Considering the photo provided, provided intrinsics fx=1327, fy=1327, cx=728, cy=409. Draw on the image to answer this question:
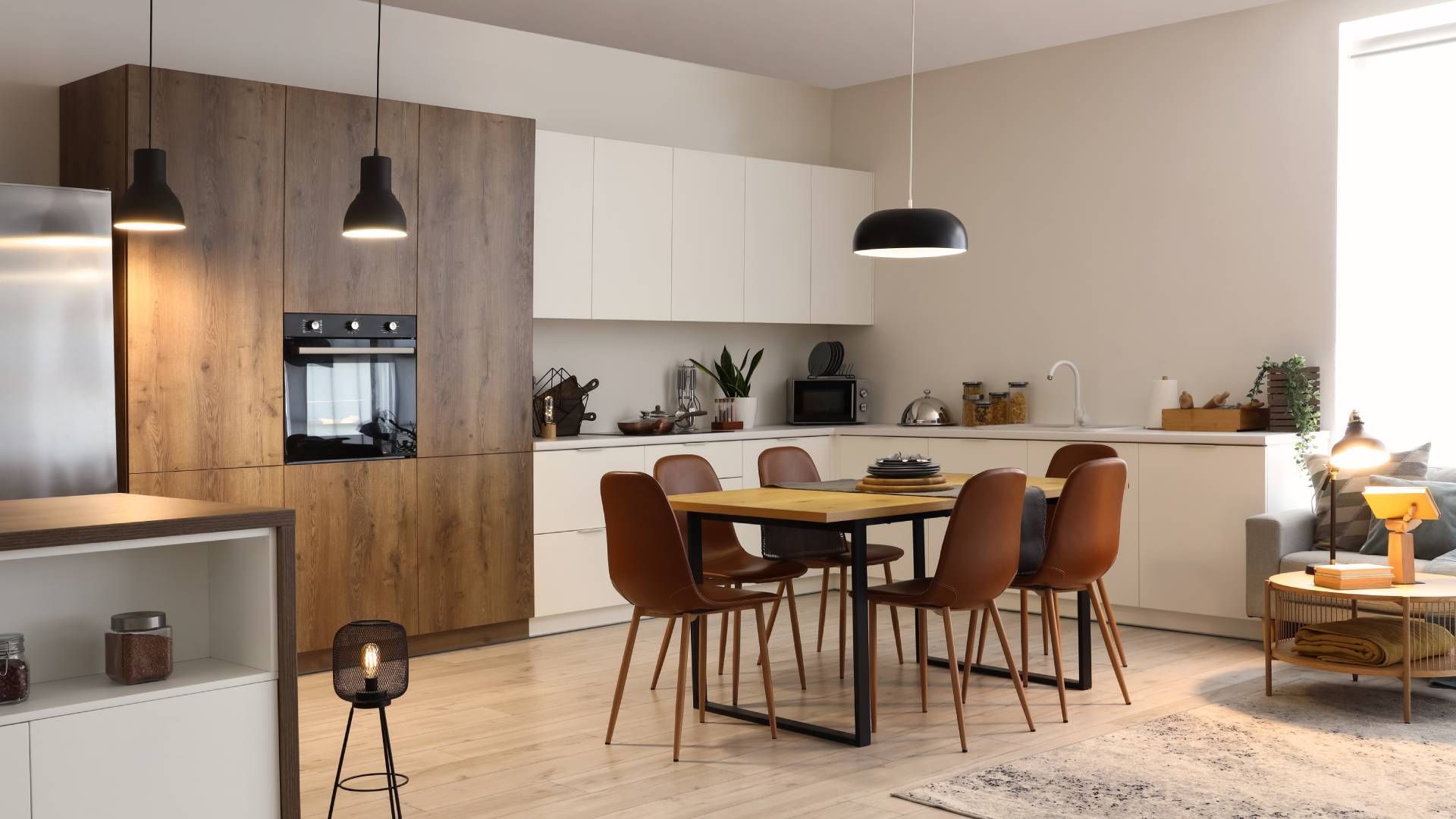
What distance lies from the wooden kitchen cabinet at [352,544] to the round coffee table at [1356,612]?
3.38 metres

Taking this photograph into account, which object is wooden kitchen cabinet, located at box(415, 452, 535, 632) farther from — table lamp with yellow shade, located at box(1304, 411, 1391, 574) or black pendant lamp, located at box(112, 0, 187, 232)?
table lamp with yellow shade, located at box(1304, 411, 1391, 574)

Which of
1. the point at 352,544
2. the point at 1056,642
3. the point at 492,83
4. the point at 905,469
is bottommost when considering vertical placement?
the point at 1056,642

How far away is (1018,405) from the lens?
23.4 ft

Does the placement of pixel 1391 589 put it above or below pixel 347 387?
below

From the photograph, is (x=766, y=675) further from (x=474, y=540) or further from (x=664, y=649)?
(x=474, y=540)

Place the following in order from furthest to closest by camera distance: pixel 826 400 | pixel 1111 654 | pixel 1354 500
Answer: pixel 826 400 < pixel 1354 500 < pixel 1111 654

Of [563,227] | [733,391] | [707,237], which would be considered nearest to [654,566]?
[563,227]

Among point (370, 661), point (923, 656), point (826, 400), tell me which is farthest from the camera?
point (826, 400)

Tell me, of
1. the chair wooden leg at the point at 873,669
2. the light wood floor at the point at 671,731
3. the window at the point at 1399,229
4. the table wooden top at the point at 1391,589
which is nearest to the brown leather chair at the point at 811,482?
the light wood floor at the point at 671,731

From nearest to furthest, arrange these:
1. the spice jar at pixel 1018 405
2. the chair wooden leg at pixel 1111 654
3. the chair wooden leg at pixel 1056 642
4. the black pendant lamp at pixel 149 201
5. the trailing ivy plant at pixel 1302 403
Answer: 1. the black pendant lamp at pixel 149 201
2. the chair wooden leg at pixel 1056 642
3. the chair wooden leg at pixel 1111 654
4. the trailing ivy plant at pixel 1302 403
5. the spice jar at pixel 1018 405

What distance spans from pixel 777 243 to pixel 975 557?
355 cm

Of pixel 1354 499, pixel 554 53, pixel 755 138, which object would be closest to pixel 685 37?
pixel 554 53

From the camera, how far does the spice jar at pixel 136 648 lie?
8.52ft

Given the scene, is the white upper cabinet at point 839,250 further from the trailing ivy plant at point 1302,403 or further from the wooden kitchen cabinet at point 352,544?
the wooden kitchen cabinet at point 352,544
